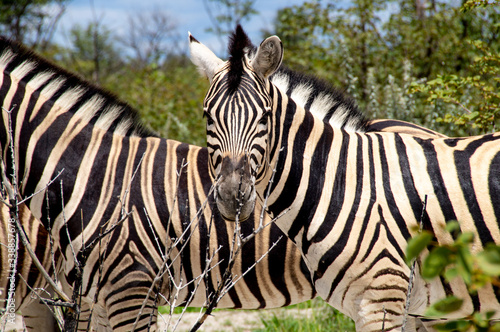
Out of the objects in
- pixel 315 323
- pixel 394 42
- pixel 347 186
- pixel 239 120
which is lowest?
pixel 315 323

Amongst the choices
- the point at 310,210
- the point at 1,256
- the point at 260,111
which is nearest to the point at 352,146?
the point at 310,210

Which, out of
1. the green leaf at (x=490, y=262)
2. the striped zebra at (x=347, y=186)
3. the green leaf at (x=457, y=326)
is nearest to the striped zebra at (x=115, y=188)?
the striped zebra at (x=347, y=186)

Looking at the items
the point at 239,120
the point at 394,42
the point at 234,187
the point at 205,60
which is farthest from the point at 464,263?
the point at 394,42

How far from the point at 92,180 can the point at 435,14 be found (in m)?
5.98

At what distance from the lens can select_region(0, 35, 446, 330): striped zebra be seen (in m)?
3.06

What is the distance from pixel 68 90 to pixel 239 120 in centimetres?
164

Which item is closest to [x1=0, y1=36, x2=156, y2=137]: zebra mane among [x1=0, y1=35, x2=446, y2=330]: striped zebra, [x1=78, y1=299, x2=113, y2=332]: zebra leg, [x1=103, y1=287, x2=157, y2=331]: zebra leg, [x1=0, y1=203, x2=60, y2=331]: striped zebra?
[x1=0, y1=35, x2=446, y2=330]: striped zebra

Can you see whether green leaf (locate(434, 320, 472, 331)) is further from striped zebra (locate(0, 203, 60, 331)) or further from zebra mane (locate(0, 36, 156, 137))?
striped zebra (locate(0, 203, 60, 331))

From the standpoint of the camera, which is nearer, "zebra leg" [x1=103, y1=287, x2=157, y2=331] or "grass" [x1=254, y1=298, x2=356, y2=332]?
"zebra leg" [x1=103, y1=287, x2=157, y2=331]

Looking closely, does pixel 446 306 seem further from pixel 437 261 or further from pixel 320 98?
Answer: pixel 320 98

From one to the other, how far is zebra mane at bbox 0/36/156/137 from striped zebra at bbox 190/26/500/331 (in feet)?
3.42

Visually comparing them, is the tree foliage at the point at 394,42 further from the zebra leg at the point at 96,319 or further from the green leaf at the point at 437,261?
the green leaf at the point at 437,261

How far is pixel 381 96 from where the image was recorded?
6.80 metres

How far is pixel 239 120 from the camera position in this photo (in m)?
2.37
